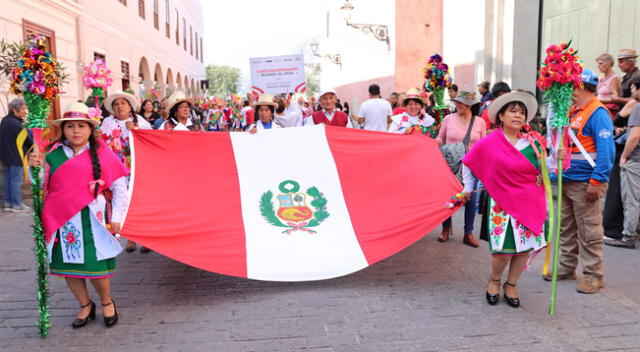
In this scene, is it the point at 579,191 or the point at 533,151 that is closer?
the point at 533,151

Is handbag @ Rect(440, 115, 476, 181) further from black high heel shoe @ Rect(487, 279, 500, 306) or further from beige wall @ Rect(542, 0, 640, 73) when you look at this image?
beige wall @ Rect(542, 0, 640, 73)

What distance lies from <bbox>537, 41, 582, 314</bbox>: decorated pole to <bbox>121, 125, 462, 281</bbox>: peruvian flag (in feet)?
3.92

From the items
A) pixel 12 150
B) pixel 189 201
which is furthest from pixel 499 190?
pixel 12 150

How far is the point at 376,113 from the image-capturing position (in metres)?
8.27

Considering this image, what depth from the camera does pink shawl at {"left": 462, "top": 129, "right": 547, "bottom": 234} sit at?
13.5 ft

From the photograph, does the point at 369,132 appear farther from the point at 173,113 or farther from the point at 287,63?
the point at 287,63

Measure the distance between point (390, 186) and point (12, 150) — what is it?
22.7 ft

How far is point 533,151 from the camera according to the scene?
4.16 meters

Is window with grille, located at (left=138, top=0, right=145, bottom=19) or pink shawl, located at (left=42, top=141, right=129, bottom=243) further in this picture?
window with grille, located at (left=138, top=0, right=145, bottom=19)

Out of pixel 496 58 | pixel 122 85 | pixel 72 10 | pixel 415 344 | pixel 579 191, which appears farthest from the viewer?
pixel 122 85

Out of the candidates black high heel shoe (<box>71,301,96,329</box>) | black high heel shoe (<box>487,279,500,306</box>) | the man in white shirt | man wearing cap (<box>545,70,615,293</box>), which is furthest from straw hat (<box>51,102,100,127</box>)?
the man in white shirt

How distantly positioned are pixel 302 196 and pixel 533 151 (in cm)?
219

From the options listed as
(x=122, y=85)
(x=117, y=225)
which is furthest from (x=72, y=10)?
(x=117, y=225)

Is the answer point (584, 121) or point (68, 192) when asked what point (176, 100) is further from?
point (584, 121)
